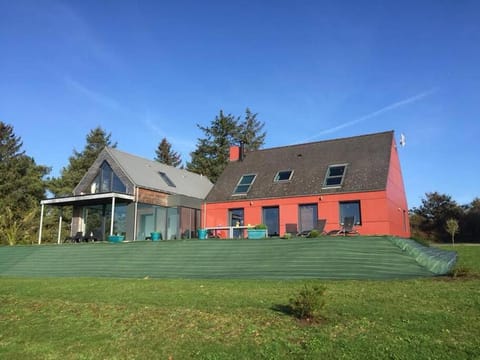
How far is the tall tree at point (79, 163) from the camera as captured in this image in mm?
46219

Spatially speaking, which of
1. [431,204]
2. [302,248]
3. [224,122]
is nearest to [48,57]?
[302,248]

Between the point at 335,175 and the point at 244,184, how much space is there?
18.3 feet

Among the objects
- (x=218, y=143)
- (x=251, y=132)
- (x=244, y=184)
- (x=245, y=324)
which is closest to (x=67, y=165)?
(x=218, y=143)

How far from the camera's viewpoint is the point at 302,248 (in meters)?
14.0

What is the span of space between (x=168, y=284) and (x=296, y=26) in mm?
11553

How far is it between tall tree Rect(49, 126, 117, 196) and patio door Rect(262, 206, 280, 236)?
25677mm

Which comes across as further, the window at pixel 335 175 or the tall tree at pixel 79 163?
the tall tree at pixel 79 163

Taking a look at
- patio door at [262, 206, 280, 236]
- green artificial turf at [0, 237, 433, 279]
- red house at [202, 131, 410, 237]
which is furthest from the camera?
patio door at [262, 206, 280, 236]

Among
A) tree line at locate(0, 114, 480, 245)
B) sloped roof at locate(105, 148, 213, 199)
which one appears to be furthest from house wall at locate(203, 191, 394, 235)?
tree line at locate(0, 114, 480, 245)

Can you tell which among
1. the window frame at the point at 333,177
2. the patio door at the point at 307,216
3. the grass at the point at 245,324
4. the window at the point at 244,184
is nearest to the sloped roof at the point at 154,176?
the window at the point at 244,184

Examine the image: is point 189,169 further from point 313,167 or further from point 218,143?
point 313,167

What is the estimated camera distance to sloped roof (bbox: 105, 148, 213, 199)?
2511 cm

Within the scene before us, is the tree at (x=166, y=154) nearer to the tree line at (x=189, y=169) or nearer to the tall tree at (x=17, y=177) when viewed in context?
the tree line at (x=189, y=169)

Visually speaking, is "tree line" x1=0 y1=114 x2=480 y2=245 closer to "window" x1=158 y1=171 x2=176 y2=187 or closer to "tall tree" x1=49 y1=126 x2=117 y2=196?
"tall tree" x1=49 y1=126 x2=117 y2=196
